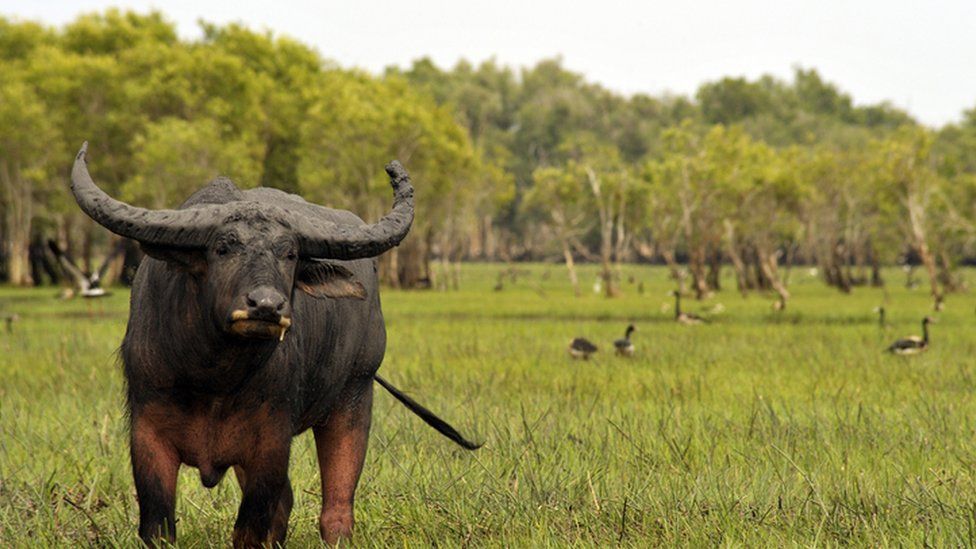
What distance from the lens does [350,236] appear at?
164 inches

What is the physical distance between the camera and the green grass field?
5.12 meters

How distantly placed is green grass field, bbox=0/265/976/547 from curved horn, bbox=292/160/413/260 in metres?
1.43

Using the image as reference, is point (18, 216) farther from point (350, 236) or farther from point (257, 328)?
point (257, 328)

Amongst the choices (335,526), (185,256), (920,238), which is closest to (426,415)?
(335,526)

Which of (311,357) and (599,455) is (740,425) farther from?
(311,357)

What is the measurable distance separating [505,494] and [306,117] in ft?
147

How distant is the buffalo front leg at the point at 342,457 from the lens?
16.1 feet

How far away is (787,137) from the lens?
9606 cm

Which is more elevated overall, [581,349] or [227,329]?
[227,329]

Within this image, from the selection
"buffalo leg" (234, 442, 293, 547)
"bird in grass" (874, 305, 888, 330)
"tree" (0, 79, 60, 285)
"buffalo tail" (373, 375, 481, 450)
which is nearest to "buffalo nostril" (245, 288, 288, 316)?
"buffalo leg" (234, 442, 293, 547)

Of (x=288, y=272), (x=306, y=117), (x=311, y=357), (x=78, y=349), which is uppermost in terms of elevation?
(x=306, y=117)

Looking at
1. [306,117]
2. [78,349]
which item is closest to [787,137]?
[306,117]

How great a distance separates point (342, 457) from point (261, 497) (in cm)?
70

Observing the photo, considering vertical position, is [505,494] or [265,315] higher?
[265,315]
